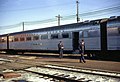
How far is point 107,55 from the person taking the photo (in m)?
19.3

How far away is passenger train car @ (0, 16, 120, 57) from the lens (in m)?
18.4

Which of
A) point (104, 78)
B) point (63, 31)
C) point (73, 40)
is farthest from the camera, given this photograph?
point (63, 31)

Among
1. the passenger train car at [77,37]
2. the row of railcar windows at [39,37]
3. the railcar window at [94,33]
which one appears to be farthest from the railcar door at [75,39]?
the railcar window at [94,33]

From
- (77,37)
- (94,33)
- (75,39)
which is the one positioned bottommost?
(75,39)

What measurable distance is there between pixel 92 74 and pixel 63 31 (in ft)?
44.3

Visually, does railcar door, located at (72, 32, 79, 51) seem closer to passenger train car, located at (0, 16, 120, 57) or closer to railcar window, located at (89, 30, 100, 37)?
passenger train car, located at (0, 16, 120, 57)

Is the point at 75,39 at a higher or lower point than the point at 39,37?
lower

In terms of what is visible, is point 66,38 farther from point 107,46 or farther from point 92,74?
point 92,74

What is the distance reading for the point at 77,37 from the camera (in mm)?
22688

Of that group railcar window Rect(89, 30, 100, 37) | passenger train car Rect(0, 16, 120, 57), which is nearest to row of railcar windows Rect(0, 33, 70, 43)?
passenger train car Rect(0, 16, 120, 57)

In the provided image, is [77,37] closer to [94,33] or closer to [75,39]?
[75,39]

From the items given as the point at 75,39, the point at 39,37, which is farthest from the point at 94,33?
the point at 39,37

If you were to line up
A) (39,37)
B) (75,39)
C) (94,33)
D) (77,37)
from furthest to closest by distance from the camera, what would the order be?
(39,37) → (75,39) → (77,37) → (94,33)

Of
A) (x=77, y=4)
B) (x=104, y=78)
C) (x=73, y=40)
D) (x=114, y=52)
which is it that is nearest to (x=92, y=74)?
(x=104, y=78)
